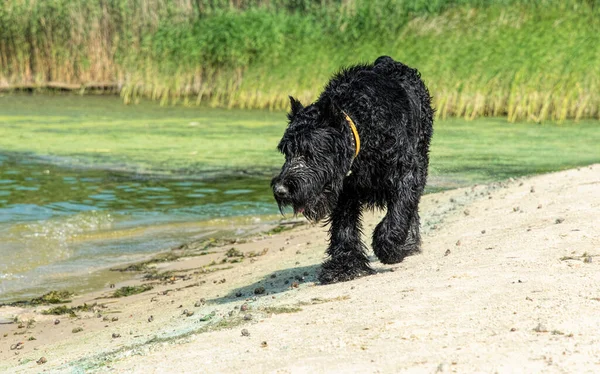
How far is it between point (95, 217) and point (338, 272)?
19.0 ft

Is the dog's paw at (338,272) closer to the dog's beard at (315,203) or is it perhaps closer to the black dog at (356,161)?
the black dog at (356,161)

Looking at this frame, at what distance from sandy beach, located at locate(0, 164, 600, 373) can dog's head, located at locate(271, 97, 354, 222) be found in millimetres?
665

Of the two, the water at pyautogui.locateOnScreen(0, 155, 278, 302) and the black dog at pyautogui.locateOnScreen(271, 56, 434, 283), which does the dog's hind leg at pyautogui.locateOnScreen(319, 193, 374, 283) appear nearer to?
the black dog at pyautogui.locateOnScreen(271, 56, 434, 283)

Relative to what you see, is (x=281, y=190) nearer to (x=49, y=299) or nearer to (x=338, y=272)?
(x=338, y=272)

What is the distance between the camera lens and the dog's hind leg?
278 inches

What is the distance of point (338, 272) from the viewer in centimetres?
705

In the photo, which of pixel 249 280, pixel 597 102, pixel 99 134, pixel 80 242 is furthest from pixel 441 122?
pixel 249 280

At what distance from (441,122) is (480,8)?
454cm

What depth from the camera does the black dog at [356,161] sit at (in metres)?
6.36

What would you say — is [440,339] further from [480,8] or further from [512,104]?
[480,8]

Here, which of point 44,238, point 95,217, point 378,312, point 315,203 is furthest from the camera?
point 95,217

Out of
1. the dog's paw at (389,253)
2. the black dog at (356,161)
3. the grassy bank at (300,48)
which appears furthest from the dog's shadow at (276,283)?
the grassy bank at (300,48)

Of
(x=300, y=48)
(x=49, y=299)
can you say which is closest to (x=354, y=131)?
(x=49, y=299)

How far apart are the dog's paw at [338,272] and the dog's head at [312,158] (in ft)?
2.38
